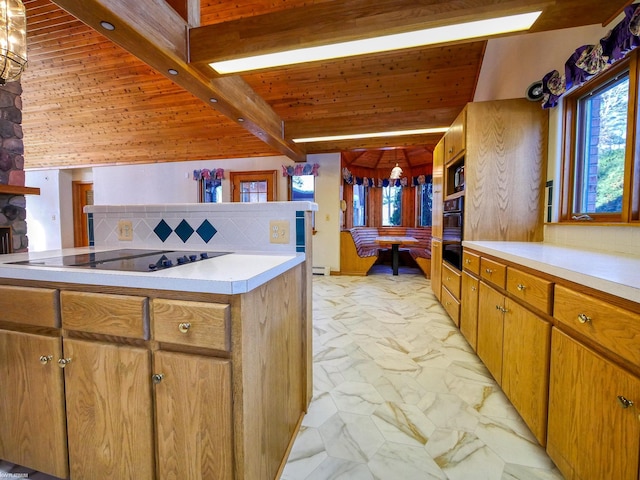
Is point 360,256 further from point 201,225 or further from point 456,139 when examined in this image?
point 201,225

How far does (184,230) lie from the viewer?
1.55m

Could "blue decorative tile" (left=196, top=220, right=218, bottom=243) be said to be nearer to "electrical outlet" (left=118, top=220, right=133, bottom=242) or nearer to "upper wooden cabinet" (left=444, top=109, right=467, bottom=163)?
"electrical outlet" (left=118, top=220, right=133, bottom=242)

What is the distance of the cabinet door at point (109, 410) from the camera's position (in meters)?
0.96

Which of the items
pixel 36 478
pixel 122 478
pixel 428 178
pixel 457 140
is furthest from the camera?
pixel 428 178

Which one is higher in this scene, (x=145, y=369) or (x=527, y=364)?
(x=145, y=369)

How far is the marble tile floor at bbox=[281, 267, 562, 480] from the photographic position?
4.23ft

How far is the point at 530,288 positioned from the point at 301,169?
4.77 m

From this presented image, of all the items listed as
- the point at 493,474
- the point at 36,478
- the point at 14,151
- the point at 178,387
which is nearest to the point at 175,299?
the point at 178,387

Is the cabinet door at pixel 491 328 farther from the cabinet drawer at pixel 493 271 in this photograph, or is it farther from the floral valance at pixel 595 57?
the floral valance at pixel 595 57

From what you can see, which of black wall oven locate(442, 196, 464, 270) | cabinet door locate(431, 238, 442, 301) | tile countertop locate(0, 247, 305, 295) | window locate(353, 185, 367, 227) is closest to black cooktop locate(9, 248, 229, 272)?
tile countertop locate(0, 247, 305, 295)

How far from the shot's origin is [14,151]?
92.6 inches

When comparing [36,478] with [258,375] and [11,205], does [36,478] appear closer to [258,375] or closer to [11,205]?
[258,375]

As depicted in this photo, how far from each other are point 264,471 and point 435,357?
1717 mm

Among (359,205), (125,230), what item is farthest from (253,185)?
(125,230)
